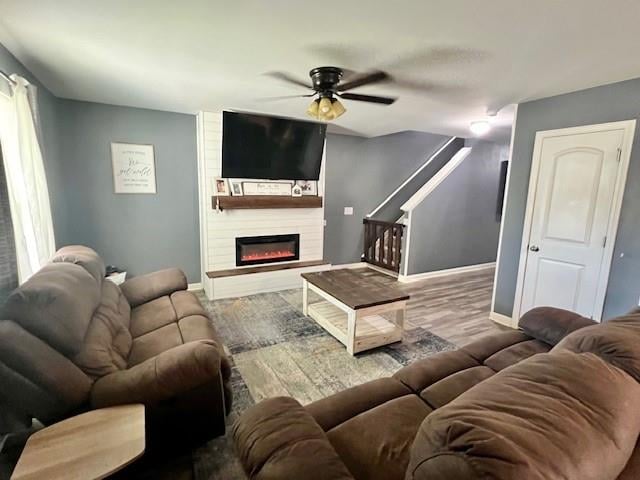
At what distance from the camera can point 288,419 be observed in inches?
47.8

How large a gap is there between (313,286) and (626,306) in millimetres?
2770

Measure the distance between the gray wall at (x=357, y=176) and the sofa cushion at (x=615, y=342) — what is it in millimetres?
4285

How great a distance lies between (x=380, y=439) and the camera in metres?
1.28

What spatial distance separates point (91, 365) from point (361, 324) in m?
2.34

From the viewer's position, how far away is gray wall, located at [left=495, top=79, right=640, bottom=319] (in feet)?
8.64

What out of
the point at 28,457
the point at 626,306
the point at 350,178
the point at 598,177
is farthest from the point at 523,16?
the point at 350,178

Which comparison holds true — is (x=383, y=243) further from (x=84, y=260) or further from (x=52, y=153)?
(x=52, y=153)

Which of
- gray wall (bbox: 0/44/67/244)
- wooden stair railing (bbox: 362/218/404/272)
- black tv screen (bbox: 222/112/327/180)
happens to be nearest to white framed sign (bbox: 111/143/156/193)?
gray wall (bbox: 0/44/67/244)

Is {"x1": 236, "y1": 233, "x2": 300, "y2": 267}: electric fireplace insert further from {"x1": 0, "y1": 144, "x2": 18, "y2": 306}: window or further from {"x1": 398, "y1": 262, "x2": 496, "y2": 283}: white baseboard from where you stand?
{"x1": 0, "y1": 144, "x2": 18, "y2": 306}: window

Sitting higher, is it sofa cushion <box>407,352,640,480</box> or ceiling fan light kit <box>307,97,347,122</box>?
ceiling fan light kit <box>307,97,347,122</box>

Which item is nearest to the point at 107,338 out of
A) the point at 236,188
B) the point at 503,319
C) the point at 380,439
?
the point at 380,439

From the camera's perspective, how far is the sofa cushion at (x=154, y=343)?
197cm

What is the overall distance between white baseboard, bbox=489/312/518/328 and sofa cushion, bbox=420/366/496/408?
2.17 metres

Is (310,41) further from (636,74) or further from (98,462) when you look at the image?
(636,74)
